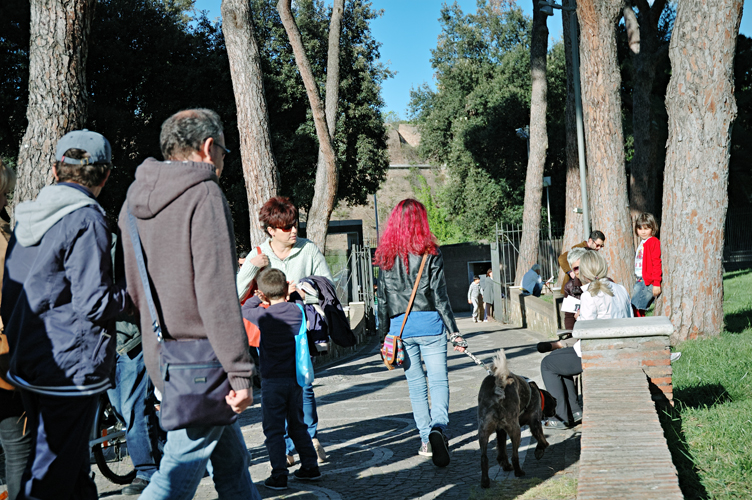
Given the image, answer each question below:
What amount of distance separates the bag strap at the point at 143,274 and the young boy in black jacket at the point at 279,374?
233 centimetres

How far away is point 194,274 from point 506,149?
35.8m

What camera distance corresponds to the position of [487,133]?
37.3 metres

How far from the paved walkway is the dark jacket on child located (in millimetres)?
830

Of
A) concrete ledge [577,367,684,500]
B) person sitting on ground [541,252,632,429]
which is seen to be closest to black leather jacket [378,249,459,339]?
person sitting on ground [541,252,632,429]

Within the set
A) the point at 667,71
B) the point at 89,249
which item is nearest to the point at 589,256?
the point at 89,249

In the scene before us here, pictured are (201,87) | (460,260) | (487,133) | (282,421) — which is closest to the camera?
(282,421)

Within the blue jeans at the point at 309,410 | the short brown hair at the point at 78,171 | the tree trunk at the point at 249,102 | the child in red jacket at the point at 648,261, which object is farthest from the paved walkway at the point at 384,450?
the tree trunk at the point at 249,102

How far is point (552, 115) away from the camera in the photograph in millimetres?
36906

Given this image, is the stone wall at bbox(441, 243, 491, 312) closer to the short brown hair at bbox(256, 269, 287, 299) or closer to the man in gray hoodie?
the short brown hair at bbox(256, 269, 287, 299)

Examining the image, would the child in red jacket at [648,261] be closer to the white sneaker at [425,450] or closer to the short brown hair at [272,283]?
the white sneaker at [425,450]

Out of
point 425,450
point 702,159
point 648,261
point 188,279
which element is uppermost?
point 702,159

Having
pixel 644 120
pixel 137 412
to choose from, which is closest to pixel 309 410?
pixel 137 412

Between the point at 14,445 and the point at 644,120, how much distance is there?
2284cm

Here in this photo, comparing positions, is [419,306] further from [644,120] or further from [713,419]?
[644,120]
